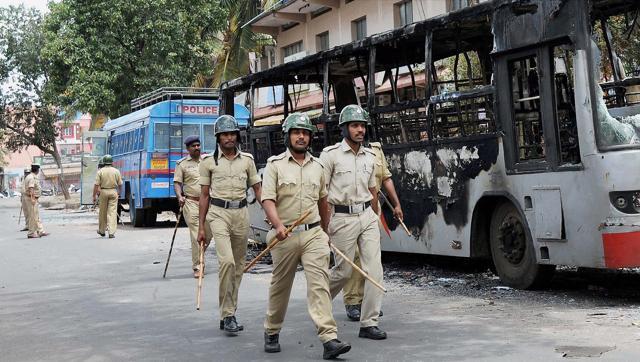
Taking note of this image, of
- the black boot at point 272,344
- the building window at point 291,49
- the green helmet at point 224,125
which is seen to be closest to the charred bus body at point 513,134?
the green helmet at point 224,125

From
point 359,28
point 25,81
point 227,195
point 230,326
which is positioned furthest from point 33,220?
point 25,81

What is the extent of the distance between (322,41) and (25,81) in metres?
22.5

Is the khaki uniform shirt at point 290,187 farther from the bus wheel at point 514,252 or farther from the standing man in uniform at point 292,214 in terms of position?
the bus wheel at point 514,252

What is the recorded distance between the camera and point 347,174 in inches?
268

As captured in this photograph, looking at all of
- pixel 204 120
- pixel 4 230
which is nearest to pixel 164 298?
pixel 204 120

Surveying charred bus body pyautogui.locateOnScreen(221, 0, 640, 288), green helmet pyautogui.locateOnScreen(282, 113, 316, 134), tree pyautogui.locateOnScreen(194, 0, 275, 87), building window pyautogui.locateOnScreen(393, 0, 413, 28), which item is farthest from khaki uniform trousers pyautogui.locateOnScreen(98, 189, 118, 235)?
green helmet pyautogui.locateOnScreen(282, 113, 316, 134)

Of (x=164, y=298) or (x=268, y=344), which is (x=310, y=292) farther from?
(x=164, y=298)

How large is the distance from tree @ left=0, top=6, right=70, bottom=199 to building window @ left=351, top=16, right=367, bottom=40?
20955 mm

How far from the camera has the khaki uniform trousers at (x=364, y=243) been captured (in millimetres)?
6555

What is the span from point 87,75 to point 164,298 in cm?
2207

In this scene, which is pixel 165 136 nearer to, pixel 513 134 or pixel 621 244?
pixel 513 134

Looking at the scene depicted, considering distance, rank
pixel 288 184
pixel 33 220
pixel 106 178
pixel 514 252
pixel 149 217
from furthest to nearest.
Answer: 1. pixel 149 217
2. pixel 33 220
3. pixel 106 178
4. pixel 514 252
5. pixel 288 184

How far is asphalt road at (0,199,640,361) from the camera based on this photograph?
610 cm

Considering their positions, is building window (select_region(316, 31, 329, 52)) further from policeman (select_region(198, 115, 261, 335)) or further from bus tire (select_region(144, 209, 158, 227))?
policeman (select_region(198, 115, 261, 335))
